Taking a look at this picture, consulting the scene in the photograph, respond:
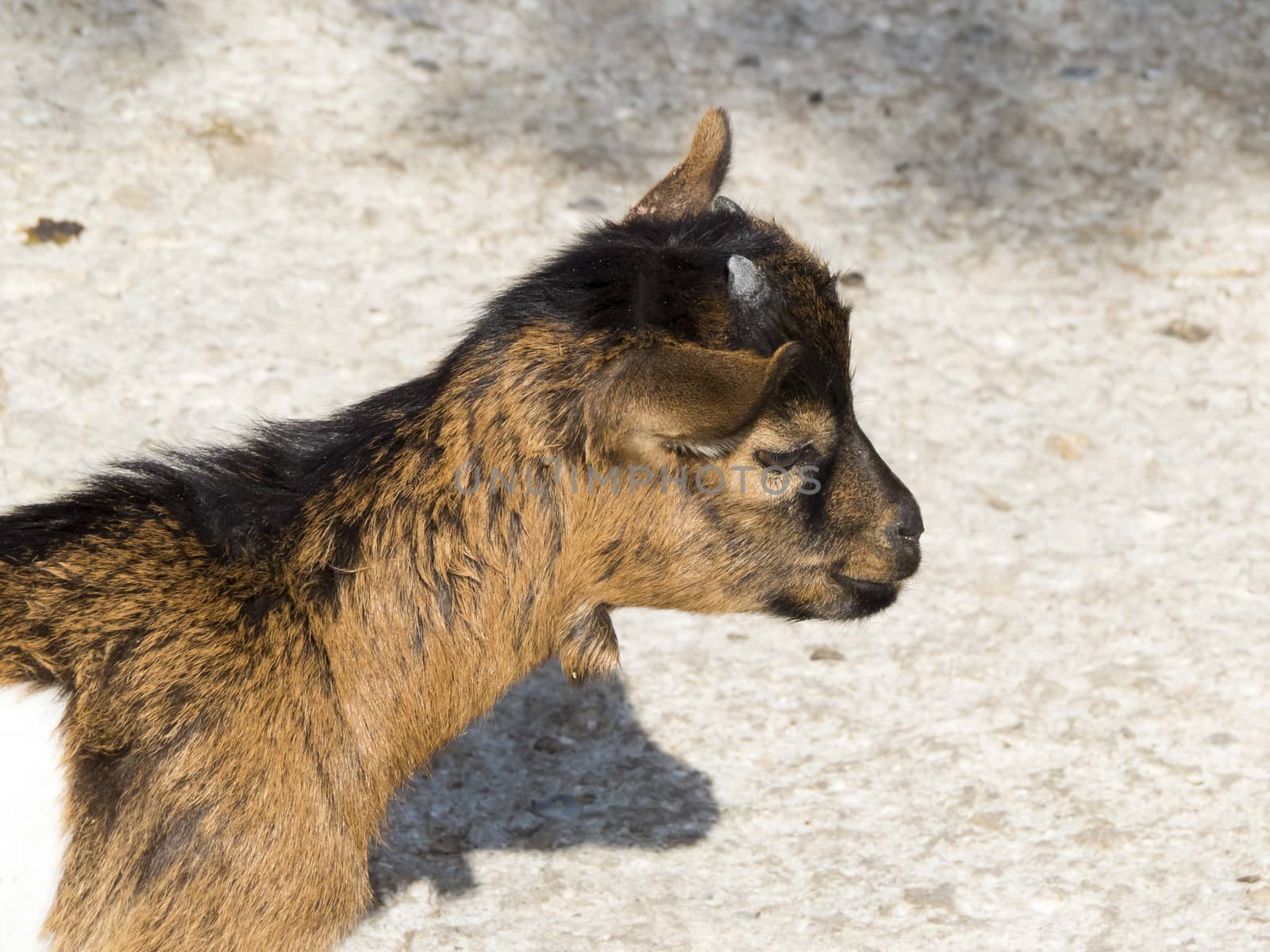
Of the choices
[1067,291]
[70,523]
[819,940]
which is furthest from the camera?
[1067,291]

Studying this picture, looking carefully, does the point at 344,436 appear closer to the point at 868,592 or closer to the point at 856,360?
the point at 868,592

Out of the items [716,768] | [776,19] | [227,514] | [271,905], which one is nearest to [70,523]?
[227,514]

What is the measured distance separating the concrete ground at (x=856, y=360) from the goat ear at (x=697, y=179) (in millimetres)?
1719

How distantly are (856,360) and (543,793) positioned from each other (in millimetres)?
2614

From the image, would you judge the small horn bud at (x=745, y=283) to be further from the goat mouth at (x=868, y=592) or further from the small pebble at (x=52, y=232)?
the small pebble at (x=52, y=232)

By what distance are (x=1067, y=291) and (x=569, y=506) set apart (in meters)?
4.14

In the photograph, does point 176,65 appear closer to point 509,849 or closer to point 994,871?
point 509,849

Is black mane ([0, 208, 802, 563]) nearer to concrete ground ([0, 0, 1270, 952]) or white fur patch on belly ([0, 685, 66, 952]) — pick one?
white fur patch on belly ([0, 685, 66, 952])

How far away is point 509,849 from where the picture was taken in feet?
14.5

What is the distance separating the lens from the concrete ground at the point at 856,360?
4.43m

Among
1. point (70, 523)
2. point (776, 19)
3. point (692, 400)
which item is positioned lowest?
point (776, 19)

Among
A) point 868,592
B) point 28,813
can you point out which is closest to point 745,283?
point 868,592

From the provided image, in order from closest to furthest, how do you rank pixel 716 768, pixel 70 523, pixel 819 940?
pixel 70 523 < pixel 819 940 < pixel 716 768

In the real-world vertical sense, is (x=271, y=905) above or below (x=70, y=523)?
below
